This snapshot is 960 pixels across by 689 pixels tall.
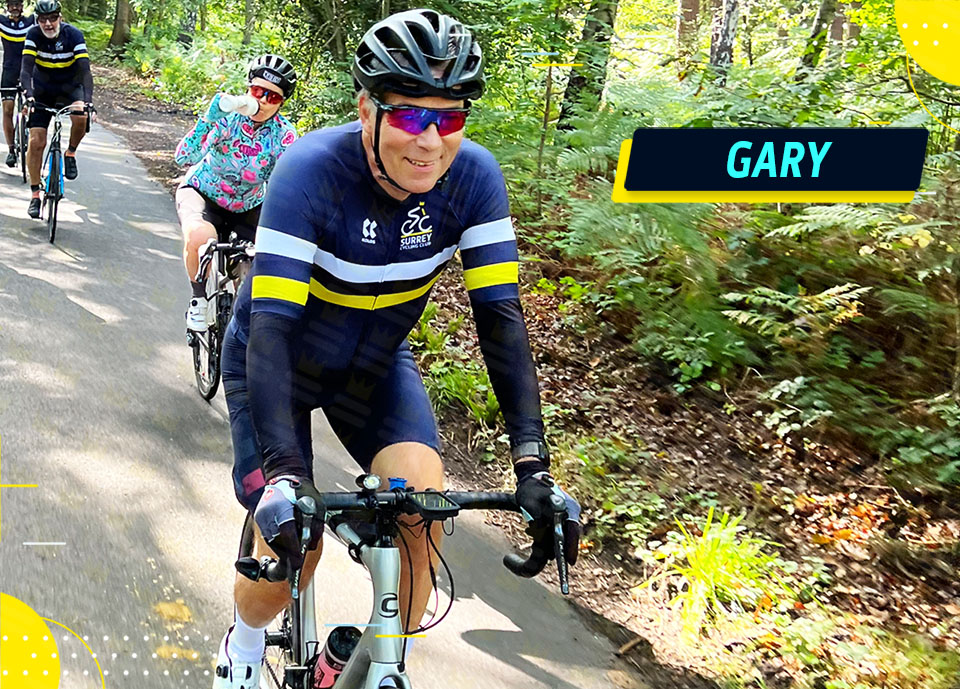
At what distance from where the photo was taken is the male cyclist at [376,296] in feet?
Answer: 8.07

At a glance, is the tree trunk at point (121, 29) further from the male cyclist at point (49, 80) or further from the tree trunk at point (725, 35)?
the tree trunk at point (725, 35)

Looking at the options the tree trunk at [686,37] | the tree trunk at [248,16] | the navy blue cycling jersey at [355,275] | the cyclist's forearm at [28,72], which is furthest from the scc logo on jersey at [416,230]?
the tree trunk at [248,16]

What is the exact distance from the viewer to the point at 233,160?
6266 mm

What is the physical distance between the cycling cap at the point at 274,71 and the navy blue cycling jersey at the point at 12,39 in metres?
8.13

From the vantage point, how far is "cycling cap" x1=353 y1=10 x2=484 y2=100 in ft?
7.95

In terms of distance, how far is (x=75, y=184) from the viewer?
12383mm

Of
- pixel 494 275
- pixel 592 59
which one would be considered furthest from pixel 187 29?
pixel 494 275

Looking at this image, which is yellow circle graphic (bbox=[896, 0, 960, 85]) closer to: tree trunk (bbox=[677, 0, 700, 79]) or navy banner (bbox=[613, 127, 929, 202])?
navy banner (bbox=[613, 127, 929, 202])

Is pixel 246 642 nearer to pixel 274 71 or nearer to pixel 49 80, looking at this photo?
pixel 274 71

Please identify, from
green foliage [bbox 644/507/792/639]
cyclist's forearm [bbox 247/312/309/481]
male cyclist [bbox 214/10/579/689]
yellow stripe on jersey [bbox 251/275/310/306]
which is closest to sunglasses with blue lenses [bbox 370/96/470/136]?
male cyclist [bbox 214/10/579/689]

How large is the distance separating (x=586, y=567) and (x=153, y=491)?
2.58 meters

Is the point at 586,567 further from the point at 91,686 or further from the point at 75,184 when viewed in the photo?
the point at 75,184

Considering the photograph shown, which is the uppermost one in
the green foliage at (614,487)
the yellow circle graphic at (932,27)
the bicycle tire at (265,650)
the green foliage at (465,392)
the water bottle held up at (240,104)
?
the yellow circle graphic at (932,27)

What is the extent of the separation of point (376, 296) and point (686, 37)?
31.8 feet
